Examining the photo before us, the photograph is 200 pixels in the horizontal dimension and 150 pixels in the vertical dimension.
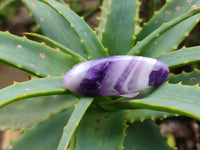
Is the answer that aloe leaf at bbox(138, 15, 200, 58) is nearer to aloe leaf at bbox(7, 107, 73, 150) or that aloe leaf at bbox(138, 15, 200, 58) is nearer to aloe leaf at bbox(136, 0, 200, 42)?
aloe leaf at bbox(136, 0, 200, 42)

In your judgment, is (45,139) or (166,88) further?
(45,139)

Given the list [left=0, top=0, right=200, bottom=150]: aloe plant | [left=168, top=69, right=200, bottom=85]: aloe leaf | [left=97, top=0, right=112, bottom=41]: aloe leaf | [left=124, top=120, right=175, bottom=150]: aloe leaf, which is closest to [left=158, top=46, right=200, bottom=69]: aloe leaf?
[left=0, top=0, right=200, bottom=150]: aloe plant

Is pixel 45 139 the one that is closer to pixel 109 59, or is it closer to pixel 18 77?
pixel 109 59

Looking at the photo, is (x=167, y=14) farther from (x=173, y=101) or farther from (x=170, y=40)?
(x=173, y=101)

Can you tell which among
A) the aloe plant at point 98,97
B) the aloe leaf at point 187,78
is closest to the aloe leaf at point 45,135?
the aloe plant at point 98,97

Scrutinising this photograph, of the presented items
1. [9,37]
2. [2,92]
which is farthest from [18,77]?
[2,92]
